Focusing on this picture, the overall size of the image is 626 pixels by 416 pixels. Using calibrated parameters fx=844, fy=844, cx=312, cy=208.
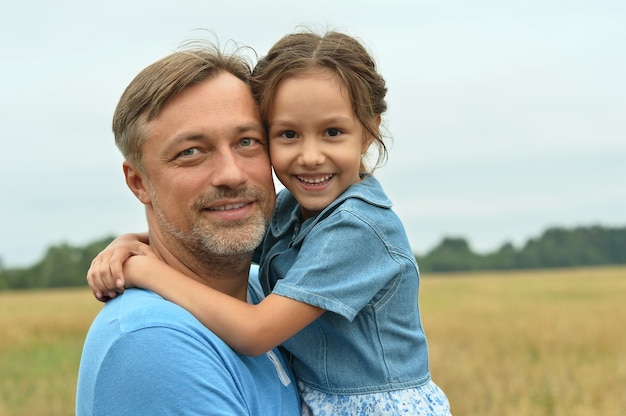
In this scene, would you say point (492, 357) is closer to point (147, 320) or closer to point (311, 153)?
point (311, 153)

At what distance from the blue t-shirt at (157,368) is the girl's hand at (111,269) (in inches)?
9.7

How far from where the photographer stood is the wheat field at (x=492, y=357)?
9.78 m

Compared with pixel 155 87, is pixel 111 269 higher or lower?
lower

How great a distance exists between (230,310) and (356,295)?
1.46 feet

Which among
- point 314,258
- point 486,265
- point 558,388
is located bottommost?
point 486,265

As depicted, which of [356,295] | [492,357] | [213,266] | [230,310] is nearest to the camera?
[230,310]

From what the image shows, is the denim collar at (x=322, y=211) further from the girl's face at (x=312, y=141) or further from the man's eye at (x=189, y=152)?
the man's eye at (x=189, y=152)

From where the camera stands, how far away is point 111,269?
9.65ft

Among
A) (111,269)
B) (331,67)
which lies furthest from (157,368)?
(331,67)

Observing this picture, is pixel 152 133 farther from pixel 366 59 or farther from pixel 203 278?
pixel 366 59

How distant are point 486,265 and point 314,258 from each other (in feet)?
233

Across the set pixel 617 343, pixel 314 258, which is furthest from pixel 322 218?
pixel 617 343

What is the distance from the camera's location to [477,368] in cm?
1179

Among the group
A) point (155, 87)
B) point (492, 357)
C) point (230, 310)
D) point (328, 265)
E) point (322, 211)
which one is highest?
point (155, 87)
